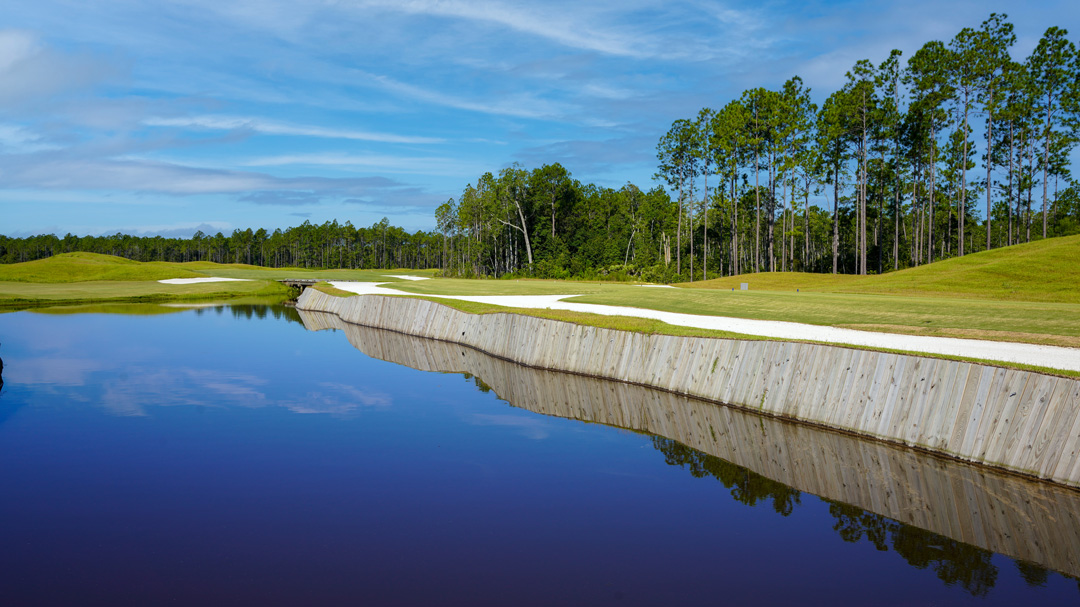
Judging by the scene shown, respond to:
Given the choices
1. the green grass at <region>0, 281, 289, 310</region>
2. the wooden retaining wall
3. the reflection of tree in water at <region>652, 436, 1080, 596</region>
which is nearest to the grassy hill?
the wooden retaining wall

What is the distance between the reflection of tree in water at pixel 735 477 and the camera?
9.34 m

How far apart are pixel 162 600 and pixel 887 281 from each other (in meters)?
35.8

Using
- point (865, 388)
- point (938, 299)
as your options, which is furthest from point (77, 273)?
point (865, 388)

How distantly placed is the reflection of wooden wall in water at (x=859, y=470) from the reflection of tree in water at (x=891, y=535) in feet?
0.63

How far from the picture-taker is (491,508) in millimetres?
8938

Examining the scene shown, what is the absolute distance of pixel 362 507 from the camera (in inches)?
351

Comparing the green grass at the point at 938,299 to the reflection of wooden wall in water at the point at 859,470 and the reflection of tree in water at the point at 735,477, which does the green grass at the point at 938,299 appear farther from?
the reflection of tree in water at the point at 735,477

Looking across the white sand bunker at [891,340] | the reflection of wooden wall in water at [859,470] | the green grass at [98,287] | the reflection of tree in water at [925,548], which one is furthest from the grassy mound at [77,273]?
the reflection of tree in water at [925,548]

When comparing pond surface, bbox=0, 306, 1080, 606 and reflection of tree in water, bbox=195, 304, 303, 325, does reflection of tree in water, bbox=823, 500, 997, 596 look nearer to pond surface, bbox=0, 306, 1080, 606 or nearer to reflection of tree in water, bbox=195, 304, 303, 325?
pond surface, bbox=0, 306, 1080, 606

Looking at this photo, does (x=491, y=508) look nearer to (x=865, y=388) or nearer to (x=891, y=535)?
(x=891, y=535)

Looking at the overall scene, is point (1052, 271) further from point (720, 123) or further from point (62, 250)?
point (62, 250)

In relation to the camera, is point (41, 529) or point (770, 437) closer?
point (41, 529)

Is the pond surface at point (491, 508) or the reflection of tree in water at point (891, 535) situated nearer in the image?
the pond surface at point (491, 508)

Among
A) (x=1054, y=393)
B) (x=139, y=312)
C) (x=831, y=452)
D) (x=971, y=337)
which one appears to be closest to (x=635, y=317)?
(x=971, y=337)
